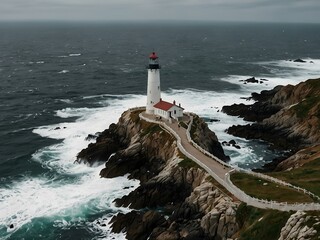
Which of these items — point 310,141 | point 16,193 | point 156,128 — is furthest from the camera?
point 310,141

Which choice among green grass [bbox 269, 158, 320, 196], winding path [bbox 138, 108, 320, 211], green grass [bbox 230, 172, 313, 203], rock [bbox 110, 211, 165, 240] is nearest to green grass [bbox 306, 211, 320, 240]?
winding path [bbox 138, 108, 320, 211]

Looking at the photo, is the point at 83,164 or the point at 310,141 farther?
the point at 310,141

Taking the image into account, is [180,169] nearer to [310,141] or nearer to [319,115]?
[310,141]

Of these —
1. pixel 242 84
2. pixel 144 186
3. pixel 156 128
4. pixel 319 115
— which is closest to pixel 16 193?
pixel 144 186

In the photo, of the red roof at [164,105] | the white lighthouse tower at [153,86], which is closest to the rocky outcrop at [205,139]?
the red roof at [164,105]

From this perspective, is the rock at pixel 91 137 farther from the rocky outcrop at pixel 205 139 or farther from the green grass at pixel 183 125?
the rocky outcrop at pixel 205 139

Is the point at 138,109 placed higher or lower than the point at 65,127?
higher
